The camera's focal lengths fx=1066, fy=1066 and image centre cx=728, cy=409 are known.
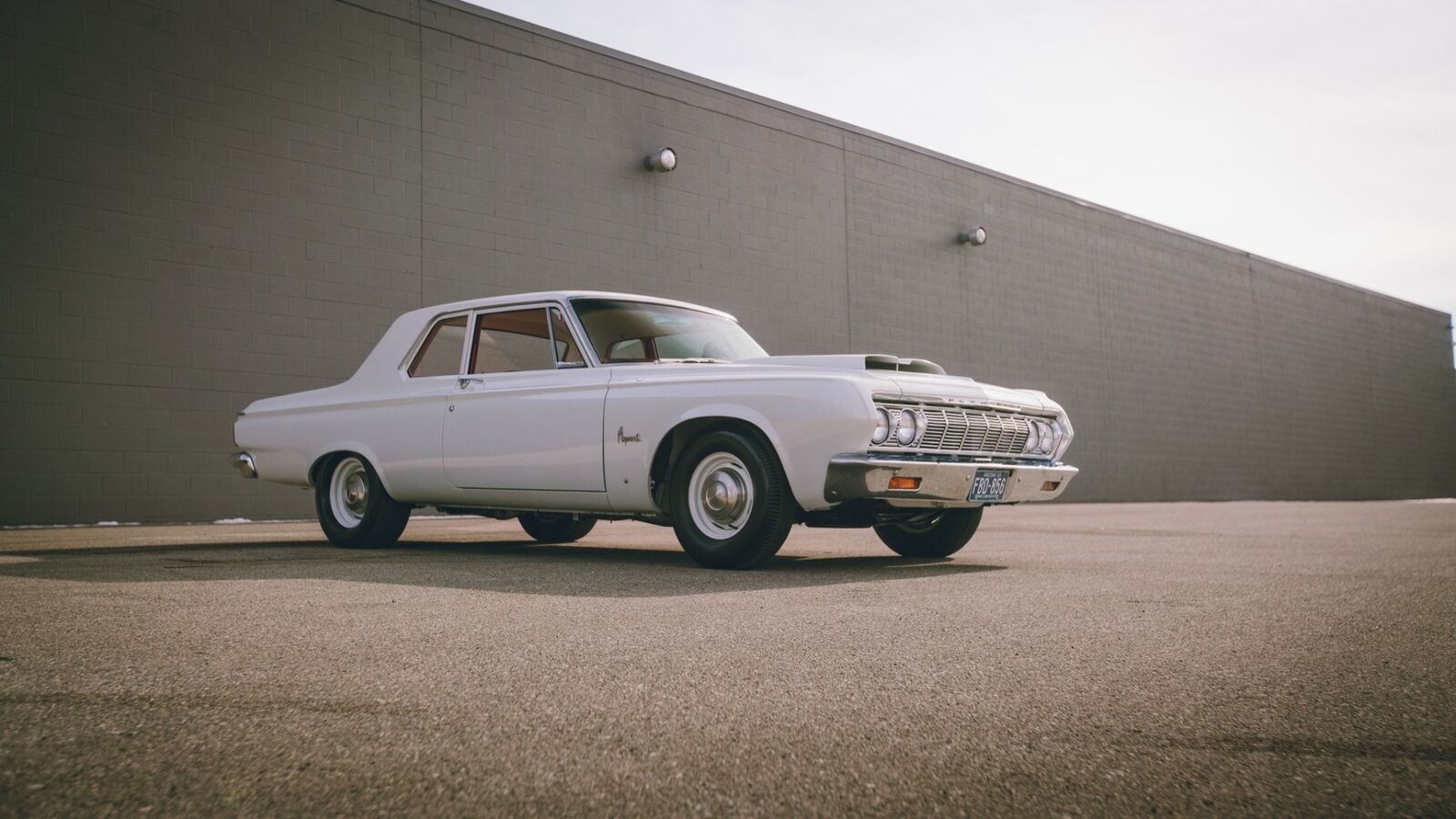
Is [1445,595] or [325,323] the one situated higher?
[325,323]

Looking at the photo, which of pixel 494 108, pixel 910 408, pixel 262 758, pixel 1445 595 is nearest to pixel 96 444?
pixel 494 108

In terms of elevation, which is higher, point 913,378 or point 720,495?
point 913,378

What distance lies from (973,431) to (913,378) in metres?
0.44

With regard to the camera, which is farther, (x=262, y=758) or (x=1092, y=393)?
(x=1092, y=393)

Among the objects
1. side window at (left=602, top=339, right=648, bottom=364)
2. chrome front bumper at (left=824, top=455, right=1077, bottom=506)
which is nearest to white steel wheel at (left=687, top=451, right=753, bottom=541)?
chrome front bumper at (left=824, top=455, right=1077, bottom=506)

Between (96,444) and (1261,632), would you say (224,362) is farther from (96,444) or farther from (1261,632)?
(1261,632)

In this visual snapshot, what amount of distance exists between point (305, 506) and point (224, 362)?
179 cm

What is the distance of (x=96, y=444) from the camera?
1045 centimetres

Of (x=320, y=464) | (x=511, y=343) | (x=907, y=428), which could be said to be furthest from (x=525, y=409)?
(x=907, y=428)

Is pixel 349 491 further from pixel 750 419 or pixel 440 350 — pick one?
pixel 750 419

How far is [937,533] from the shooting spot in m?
6.43

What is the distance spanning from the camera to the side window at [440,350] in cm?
674

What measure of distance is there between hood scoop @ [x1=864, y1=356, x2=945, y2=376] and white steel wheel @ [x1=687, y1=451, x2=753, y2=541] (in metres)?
0.86

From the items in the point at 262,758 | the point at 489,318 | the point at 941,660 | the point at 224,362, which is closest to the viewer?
the point at 262,758
